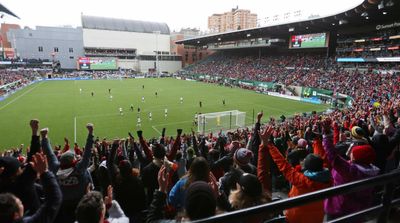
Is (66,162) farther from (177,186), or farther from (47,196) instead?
(177,186)

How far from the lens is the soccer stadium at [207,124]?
3.11 m

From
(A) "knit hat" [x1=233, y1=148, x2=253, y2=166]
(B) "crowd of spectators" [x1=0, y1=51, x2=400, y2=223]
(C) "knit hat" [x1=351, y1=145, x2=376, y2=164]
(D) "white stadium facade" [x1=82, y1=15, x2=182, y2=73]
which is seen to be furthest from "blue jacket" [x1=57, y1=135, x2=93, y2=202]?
(D) "white stadium facade" [x1=82, y1=15, x2=182, y2=73]

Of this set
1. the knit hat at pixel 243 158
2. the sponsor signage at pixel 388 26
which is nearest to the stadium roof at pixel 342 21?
the sponsor signage at pixel 388 26

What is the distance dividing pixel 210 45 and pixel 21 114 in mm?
73255

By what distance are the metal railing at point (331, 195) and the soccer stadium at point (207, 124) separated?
0.04ft

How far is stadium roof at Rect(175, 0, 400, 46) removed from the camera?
35722 millimetres

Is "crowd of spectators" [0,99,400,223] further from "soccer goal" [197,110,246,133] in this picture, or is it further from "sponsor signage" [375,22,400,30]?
"sponsor signage" [375,22,400,30]

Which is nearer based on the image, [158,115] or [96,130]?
[96,130]

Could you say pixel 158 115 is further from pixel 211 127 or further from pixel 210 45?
pixel 210 45

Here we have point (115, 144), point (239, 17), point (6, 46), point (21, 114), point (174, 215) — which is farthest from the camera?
point (239, 17)

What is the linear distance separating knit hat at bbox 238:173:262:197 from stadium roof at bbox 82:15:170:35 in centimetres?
11048

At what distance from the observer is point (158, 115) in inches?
1337

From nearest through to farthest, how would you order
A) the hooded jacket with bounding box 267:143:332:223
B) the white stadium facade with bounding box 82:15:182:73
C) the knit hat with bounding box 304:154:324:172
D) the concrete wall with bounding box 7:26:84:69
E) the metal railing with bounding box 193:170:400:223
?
the metal railing with bounding box 193:170:400:223
the hooded jacket with bounding box 267:143:332:223
the knit hat with bounding box 304:154:324:172
the concrete wall with bounding box 7:26:84:69
the white stadium facade with bounding box 82:15:182:73

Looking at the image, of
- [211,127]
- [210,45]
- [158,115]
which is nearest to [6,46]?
[210,45]
